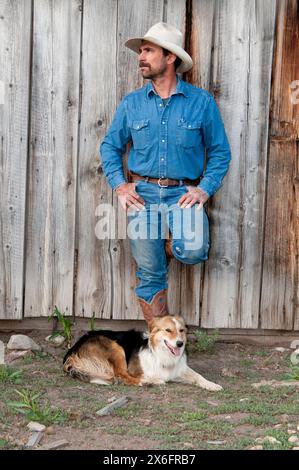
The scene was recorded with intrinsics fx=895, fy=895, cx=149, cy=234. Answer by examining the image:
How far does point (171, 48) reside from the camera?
6219 mm

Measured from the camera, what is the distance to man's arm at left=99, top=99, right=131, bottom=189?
21.1 feet

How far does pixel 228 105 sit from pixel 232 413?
2.38 meters

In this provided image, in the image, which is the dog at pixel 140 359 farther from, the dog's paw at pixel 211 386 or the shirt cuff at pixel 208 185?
the shirt cuff at pixel 208 185

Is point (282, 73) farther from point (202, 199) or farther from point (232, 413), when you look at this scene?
point (232, 413)

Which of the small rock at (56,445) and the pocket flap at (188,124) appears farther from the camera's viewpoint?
the pocket flap at (188,124)

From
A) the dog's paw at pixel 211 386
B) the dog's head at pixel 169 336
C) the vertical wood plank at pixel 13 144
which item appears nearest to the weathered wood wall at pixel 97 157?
the vertical wood plank at pixel 13 144

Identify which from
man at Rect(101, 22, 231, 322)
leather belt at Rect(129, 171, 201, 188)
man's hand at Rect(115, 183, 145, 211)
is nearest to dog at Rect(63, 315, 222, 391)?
man at Rect(101, 22, 231, 322)

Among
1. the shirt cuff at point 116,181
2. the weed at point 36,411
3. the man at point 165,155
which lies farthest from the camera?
the shirt cuff at point 116,181

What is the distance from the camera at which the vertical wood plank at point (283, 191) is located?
6.62 m

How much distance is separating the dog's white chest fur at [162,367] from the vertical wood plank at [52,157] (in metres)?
1.04

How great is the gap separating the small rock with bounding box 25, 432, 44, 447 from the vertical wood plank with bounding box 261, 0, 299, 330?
253cm

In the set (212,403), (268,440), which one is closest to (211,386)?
(212,403)

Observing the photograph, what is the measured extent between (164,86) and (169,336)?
1772 mm

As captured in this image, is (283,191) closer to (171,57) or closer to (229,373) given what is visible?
(171,57)
